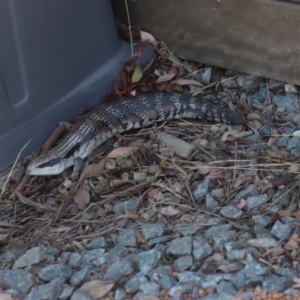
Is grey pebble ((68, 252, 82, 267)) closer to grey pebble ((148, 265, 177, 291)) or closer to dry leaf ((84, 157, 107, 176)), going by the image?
grey pebble ((148, 265, 177, 291))

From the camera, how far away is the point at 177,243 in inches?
123

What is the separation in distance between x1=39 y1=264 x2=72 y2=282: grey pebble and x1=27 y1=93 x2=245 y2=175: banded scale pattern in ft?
3.61

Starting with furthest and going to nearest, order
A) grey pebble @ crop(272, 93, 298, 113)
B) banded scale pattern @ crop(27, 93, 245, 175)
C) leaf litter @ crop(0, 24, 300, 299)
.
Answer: grey pebble @ crop(272, 93, 298, 113), banded scale pattern @ crop(27, 93, 245, 175), leaf litter @ crop(0, 24, 300, 299)

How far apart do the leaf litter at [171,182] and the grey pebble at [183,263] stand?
12 cm

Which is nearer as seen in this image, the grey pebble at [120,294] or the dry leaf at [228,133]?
the grey pebble at [120,294]

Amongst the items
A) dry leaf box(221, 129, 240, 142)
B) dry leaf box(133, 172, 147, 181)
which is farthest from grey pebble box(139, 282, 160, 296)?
dry leaf box(221, 129, 240, 142)

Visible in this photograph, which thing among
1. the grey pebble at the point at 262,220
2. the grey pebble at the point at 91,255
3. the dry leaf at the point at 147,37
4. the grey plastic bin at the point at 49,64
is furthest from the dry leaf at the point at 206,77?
the grey pebble at the point at 91,255

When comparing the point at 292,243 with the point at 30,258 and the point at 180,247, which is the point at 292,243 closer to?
the point at 180,247

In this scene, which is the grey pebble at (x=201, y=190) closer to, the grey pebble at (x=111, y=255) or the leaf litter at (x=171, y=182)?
the leaf litter at (x=171, y=182)

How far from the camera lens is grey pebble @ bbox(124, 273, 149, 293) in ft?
9.45

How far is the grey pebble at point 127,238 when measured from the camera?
325cm

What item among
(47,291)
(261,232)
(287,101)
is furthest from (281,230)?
(287,101)

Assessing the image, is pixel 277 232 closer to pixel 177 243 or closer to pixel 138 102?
pixel 177 243

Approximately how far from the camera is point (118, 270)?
3.00 m
